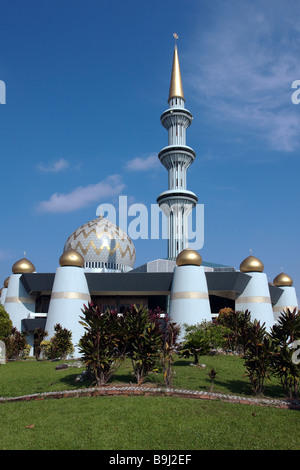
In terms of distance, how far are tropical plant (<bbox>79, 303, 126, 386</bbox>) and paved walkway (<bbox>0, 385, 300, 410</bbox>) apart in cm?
64

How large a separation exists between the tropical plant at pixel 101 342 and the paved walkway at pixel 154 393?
638mm

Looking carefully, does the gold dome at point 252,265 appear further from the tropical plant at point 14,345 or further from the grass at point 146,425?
the grass at point 146,425

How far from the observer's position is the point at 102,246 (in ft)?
143

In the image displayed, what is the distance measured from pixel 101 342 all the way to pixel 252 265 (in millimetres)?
25350

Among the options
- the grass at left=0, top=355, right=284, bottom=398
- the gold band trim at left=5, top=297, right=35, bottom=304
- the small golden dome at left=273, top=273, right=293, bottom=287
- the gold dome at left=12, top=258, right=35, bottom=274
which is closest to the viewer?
the grass at left=0, top=355, right=284, bottom=398

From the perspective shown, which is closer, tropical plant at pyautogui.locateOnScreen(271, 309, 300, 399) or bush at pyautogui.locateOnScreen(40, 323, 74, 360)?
tropical plant at pyautogui.locateOnScreen(271, 309, 300, 399)

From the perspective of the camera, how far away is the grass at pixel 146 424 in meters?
8.24

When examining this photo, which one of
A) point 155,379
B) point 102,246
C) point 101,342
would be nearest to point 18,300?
point 102,246

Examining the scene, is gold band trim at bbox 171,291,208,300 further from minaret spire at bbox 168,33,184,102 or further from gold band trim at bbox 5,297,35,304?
minaret spire at bbox 168,33,184,102

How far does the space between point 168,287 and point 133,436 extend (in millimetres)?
27084

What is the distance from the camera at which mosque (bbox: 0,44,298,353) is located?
3269cm

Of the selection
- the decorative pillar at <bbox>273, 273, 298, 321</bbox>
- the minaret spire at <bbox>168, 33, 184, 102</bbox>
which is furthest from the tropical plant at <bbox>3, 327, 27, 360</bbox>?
the minaret spire at <bbox>168, 33, 184, 102</bbox>

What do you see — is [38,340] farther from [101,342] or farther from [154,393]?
[154,393]

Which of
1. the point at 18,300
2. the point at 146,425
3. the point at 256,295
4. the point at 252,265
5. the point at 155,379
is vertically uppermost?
the point at 252,265
